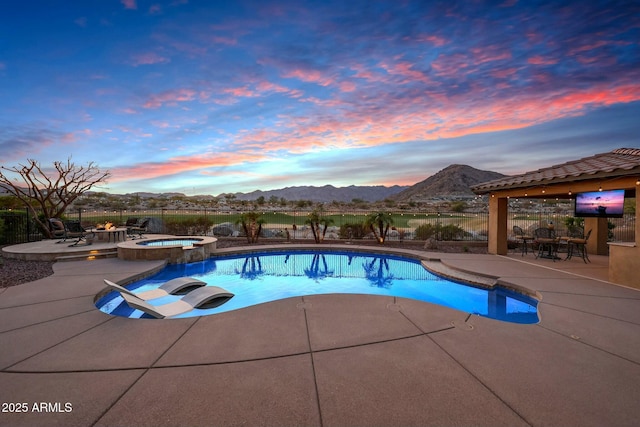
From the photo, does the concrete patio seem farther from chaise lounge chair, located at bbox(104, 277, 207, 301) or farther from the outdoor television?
the outdoor television

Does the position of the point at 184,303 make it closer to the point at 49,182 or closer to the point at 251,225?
the point at 251,225

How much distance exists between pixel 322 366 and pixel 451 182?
7125cm

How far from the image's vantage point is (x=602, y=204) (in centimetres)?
888

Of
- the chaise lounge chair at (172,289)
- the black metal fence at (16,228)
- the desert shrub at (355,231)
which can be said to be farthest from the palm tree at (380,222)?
the black metal fence at (16,228)

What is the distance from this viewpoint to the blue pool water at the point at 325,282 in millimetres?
6133

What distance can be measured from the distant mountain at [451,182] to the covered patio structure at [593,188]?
51.3 metres

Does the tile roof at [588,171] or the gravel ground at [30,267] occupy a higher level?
the tile roof at [588,171]

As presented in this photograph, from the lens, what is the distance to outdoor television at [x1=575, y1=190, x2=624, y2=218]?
27.9 ft

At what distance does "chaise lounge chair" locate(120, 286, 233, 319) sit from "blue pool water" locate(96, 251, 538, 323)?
15 centimetres

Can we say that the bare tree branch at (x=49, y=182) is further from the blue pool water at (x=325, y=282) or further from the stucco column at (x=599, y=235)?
the stucco column at (x=599, y=235)

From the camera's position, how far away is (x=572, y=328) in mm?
4086

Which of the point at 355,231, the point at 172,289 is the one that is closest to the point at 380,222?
the point at 355,231

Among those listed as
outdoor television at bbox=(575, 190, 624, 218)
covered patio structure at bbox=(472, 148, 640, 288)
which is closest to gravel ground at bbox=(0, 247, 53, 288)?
covered patio structure at bbox=(472, 148, 640, 288)

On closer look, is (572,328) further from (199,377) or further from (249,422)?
(199,377)
